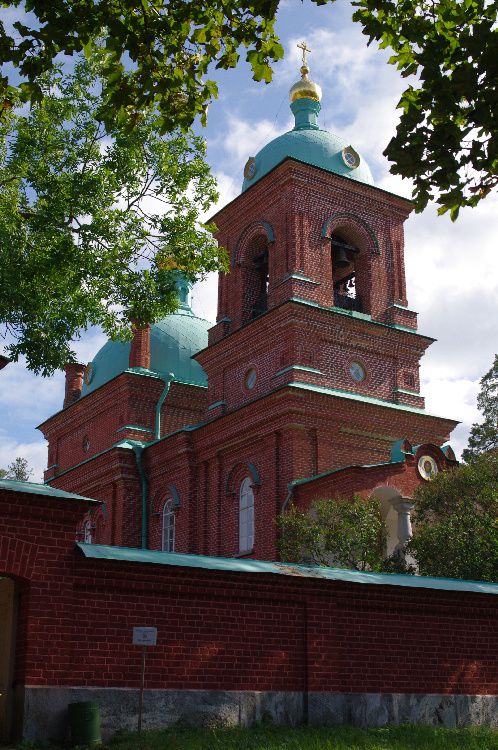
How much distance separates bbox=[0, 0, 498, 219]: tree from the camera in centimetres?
784

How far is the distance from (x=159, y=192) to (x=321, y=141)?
10.2 metres

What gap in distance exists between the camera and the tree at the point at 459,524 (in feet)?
51.7

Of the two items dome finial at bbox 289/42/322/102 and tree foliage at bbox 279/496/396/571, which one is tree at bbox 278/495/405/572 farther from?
dome finial at bbox 289/42/322/102

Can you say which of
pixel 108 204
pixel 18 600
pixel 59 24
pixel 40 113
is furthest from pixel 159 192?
pixel 18 600

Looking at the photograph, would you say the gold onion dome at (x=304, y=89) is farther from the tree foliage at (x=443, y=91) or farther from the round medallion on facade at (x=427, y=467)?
the tree foliage at (x=443, y=91)

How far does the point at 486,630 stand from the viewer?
12266mm

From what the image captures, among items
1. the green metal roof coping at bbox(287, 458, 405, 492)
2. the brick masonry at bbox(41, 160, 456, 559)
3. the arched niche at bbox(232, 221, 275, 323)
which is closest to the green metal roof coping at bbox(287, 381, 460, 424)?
the brick masonry at bbox(41, 160, 456, 559)

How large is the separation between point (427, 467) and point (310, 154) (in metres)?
9.03

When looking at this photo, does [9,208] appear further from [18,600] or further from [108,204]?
[18,600]

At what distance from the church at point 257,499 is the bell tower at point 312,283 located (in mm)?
55

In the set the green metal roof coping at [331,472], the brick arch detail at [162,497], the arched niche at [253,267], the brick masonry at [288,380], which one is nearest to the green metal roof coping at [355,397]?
the brick masonry at [288,380]

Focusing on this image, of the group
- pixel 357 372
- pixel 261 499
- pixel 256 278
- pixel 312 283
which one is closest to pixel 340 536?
pixel 261 499

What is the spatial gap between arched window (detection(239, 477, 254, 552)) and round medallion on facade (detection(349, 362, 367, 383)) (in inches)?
138

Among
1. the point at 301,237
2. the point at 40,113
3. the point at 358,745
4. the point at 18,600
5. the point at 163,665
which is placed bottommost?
the point at 358,745
